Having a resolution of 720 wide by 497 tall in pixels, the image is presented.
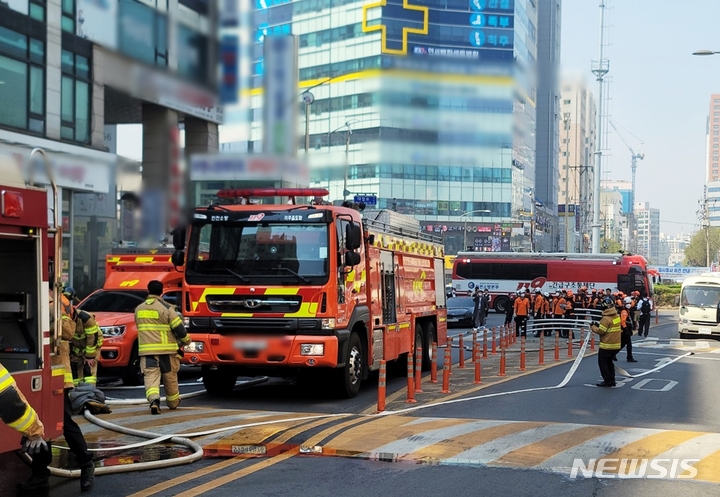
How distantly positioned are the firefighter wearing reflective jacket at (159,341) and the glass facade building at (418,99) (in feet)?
22.6

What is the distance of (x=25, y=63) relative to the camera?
76.9 feet

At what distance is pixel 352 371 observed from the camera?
13656 mm

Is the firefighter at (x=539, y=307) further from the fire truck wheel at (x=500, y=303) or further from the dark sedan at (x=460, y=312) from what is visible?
the fire truck wheel at (x=500, y=303)

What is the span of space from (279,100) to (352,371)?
14751mm

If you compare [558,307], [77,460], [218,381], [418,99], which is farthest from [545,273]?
[77,460]

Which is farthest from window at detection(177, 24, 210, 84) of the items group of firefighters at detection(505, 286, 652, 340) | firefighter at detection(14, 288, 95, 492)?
group of firefighters at detection(505, 286, 652, 340)

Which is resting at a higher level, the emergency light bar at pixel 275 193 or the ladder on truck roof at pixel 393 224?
the emergency light bar at pixel 275 193

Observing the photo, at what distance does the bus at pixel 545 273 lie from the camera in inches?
2036

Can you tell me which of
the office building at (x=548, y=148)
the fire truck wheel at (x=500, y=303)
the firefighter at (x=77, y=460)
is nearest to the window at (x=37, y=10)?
the firefighter at (x=77, y=460)

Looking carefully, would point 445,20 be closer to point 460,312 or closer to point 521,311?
point 460,312

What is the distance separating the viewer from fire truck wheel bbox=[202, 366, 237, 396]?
13930mm

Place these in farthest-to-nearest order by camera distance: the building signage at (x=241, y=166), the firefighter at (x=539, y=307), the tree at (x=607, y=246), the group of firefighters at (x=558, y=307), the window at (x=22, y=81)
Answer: the tree at (x=607, y=246) → the firefighter at (x=539, y=307) → the group of firefighters at (x=558, y=307) → the window at (x=22, y=81) → the building signage at (x=241, y=166)

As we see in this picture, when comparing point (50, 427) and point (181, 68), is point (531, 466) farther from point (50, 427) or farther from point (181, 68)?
point (181, 68)

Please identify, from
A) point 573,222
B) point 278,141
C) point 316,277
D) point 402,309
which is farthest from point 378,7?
point 573,222
